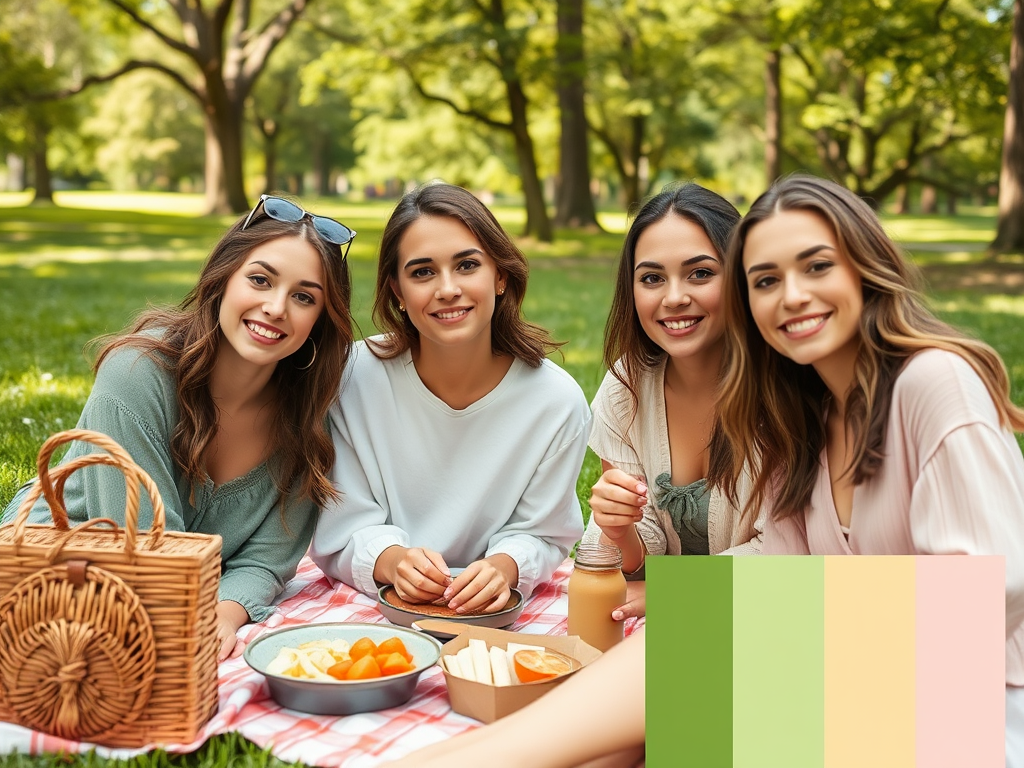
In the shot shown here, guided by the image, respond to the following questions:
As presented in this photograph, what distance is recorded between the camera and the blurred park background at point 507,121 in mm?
11094

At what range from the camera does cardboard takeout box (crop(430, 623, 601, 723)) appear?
2654 millimetres

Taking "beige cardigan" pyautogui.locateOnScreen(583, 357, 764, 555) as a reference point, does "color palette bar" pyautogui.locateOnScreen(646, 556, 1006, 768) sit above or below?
below

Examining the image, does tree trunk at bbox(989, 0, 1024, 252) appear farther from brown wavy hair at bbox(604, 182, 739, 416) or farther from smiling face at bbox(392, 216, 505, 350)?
smiling face at bbox(392, 216, 505, 350)

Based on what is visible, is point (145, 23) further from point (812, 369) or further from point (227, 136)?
point (812, 369)

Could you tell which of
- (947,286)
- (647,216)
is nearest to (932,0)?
(947,286)

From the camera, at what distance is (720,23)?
2869 cm

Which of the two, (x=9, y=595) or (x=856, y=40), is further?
(x=856, y=40)

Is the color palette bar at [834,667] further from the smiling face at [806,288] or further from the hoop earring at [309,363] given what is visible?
the hoop earring at [309,363]

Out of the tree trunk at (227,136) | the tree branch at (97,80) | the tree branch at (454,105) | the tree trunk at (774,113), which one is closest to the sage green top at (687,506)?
the tree branch at (454,105)

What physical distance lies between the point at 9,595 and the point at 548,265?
1582 centimetres

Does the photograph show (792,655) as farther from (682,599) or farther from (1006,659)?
(1006,659)

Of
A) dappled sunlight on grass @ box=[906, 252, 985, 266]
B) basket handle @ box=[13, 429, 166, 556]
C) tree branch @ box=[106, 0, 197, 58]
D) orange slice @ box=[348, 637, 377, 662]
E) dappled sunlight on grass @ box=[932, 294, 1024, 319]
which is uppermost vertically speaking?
tree branch @ box=[106, 0, 197, 58]

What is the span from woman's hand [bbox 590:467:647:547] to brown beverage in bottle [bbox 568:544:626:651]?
4.3 inches

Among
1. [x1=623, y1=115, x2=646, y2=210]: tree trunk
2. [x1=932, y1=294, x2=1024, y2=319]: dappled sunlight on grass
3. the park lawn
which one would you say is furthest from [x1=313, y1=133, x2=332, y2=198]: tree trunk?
[x1=932, y1=294, x2=1024, y2=319]: dappled sunlight on grass
